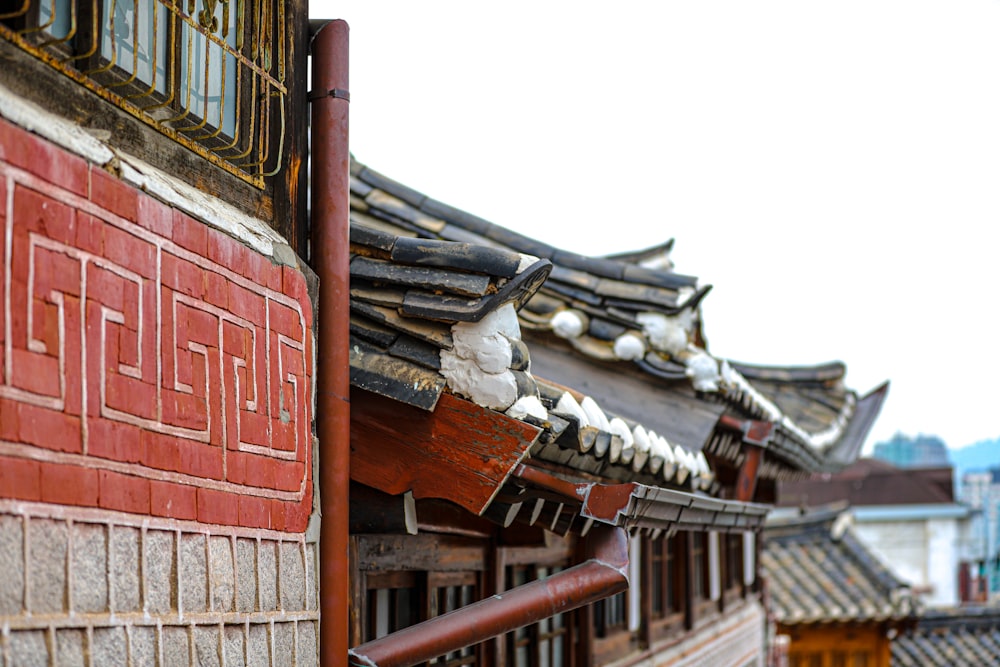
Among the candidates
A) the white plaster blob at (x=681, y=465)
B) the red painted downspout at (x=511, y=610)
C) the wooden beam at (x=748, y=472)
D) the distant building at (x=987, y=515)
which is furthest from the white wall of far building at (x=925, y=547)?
the red painted downspout at (x=511, y=610)

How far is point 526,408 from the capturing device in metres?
4.21

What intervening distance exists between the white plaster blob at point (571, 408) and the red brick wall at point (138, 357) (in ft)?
4.34

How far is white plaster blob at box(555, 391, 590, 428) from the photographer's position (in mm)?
4941

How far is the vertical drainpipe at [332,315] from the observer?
13.3 feet

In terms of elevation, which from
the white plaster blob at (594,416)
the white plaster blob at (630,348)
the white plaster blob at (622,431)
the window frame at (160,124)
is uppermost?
the window frame at (160,124)

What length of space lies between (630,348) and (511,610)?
11.4ft

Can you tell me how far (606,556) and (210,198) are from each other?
7.17ft

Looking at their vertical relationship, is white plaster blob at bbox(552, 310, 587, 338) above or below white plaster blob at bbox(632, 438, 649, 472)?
above

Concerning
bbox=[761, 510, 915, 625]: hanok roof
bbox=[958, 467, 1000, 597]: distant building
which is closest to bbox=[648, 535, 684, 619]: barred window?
bbox=[761, 510, 915, 625]: hanok roof

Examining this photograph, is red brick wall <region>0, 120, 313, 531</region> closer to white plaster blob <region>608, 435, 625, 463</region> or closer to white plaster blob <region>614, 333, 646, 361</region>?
white plaster blob <region>608, 435, 625, 463</region>

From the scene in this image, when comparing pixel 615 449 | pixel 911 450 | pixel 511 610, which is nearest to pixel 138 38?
pixel 511 610

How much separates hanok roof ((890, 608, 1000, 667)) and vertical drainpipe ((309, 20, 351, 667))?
20.3 m

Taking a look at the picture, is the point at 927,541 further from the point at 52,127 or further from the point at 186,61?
the point at 52,127

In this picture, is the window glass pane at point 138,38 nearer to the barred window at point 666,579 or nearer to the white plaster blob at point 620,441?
the white plaster blob at point 620,441
